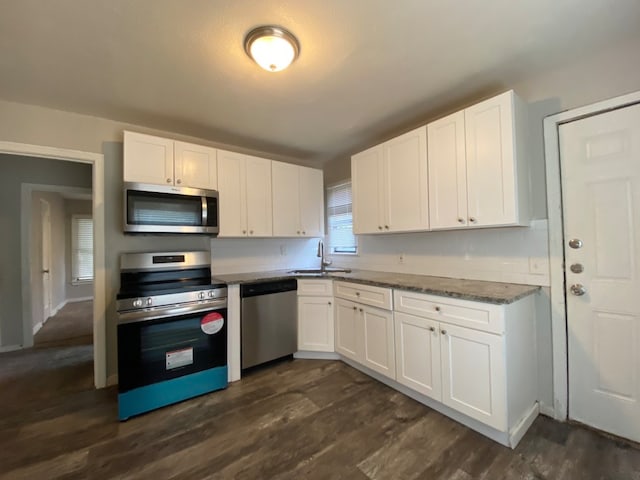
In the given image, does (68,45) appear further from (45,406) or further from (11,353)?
(11,353)

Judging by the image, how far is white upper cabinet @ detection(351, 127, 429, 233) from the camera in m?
2.38

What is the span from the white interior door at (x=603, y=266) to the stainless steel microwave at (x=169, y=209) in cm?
279

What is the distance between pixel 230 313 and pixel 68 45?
212cm

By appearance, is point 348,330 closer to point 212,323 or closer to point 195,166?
point 212,323

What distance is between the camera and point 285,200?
3244 mm

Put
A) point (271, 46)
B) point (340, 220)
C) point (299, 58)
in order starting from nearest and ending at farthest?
point (271, 46) < point (299, 58) < point (340, 220)

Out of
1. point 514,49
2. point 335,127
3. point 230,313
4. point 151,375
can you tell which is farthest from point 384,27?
point 151,375

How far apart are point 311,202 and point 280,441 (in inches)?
95.8

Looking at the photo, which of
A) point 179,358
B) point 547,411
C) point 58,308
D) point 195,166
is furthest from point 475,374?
point 58,308

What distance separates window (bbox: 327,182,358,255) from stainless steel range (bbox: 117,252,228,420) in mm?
1738

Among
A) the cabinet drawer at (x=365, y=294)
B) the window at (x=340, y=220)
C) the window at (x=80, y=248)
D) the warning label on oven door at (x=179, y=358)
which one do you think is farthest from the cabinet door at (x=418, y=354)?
the window at (x=80, y=248)

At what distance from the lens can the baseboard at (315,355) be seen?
2973 mm

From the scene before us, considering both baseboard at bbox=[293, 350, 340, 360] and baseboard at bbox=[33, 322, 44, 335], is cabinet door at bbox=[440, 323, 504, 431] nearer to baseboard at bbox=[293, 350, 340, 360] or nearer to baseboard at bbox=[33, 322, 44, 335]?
baseboard at bbox=[293, 350, 340, 360]

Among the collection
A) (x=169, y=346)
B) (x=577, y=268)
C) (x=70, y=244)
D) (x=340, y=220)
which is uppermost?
(x=340, y=220)
